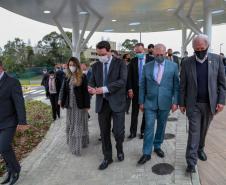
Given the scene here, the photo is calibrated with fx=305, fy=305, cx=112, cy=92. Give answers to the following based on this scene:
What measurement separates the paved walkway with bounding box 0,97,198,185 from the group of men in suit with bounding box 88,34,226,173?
0.69 ft

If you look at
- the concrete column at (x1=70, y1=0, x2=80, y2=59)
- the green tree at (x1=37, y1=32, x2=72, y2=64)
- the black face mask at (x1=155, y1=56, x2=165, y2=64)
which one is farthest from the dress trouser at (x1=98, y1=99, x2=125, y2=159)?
the green tree at (x1=37, y1=32, x2=72, y2=64)

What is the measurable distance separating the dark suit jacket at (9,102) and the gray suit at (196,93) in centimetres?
245

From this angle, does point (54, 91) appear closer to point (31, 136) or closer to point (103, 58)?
point (31, 136)

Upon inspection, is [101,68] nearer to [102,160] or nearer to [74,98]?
[74,98]

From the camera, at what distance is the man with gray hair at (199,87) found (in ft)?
14.9

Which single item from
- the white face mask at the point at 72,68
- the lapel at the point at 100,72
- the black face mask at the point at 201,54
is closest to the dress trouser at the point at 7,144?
the lapel at the point at 100,72

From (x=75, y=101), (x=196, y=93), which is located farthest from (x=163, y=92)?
(x=75, y=101)

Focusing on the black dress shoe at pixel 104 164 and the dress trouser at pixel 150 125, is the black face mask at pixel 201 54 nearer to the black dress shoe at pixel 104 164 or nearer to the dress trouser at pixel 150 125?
the dress trouser at pixel 150 125

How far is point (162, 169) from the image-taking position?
5.00 metres

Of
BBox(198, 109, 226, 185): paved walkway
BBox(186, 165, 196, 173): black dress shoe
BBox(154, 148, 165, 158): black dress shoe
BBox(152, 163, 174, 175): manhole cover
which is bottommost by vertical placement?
BBox(152, 163, 174, 175): manhole cover

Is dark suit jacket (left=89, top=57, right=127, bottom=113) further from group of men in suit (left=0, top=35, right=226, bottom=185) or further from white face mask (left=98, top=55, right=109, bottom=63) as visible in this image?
white face mask (left=98, top=55, right=109, bottom=63)

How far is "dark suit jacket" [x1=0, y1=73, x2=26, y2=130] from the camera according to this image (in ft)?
14.4

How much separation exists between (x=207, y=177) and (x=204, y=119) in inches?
34.7

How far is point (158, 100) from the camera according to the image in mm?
5137
